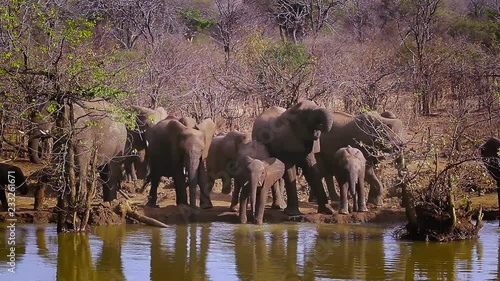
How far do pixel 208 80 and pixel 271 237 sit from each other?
485 inches

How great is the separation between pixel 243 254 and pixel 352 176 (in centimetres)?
395

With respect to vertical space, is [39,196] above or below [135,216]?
above

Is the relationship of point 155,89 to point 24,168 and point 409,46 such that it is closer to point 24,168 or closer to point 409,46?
point 24,168

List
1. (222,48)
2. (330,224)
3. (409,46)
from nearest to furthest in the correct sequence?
(330,224), (409,46), (222,48)

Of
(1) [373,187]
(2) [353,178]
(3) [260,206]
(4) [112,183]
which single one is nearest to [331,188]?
(1) [373,187]

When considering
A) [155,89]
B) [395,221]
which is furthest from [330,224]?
[155,89]

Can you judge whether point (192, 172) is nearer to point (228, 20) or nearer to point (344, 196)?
point (344, 196)

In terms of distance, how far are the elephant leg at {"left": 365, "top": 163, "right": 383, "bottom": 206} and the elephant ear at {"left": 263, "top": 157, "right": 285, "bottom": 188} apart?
1.91 meters

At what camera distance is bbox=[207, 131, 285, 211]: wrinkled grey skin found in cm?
1689

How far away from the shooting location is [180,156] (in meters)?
17.1

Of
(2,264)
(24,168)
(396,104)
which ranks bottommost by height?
(2,264)

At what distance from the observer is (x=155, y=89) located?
23984mm

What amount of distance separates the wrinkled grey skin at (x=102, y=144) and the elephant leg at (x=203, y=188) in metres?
1.40

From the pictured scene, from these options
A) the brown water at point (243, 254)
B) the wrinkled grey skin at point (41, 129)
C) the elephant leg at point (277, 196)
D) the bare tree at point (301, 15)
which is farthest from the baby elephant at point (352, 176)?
the bare tree at point (301, 15)
